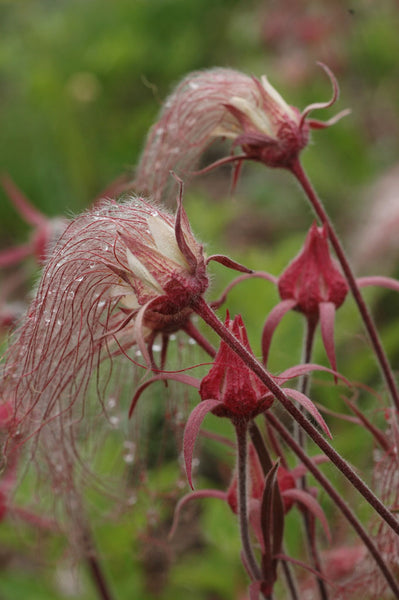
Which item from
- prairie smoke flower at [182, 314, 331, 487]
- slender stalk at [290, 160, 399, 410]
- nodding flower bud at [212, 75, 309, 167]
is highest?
nodding flower bud at [212, 75, 309, 167]

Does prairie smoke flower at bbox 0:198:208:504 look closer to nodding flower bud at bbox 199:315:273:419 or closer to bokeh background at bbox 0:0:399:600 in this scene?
nodding flower bud at bbox 199:315:273:419

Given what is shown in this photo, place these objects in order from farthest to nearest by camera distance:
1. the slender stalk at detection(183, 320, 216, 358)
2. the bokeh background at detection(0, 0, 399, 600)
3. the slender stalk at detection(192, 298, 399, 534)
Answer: the bokeh background at detection(0, 0, 399, 600) → the slender stalk at detection(183, 320, 216, 358) → the slender stalk at detection(192, 298, 399, 534)

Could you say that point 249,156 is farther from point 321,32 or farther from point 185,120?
point 321,32

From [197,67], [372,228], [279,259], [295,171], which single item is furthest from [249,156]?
[197,67]

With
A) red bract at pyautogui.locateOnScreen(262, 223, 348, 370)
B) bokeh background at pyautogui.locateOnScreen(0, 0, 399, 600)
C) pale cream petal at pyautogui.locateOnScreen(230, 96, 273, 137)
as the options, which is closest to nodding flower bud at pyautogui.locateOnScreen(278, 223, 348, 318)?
red bract at pyautogui.locateOnScreen(262, 223, 348, 370)

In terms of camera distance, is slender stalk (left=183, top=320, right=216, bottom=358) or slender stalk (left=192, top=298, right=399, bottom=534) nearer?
slender stalk (left=192, top=298, right=399, bottom=534)

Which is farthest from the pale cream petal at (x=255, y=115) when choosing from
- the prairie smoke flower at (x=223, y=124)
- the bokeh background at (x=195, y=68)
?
the bokeh background at (x=195, y=68)
